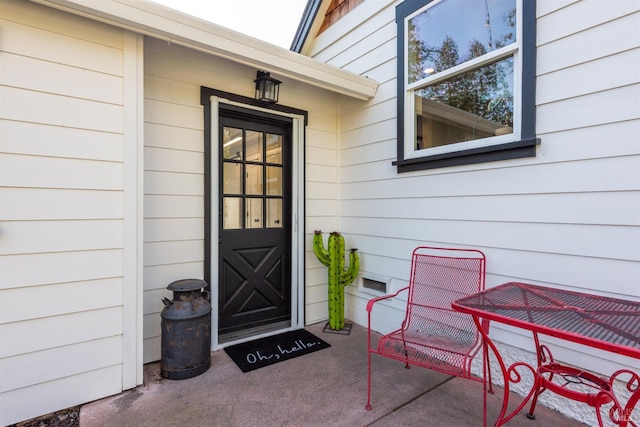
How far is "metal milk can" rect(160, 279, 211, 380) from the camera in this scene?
2.26 meters

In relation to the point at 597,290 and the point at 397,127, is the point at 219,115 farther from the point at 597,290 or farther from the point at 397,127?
the point at 597,290

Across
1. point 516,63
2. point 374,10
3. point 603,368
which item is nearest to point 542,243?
point 603,368

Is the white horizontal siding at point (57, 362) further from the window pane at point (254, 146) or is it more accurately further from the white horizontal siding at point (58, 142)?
the window pane at point (254, 146)

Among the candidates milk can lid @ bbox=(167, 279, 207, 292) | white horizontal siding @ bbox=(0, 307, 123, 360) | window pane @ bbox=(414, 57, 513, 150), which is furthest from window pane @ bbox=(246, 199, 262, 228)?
window pane @ bbox=(414, 57, 513, 150)

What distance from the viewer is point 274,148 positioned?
3232 millimetres

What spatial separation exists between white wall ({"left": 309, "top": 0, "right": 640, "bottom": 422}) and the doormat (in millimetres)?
1300

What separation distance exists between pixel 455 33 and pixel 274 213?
2.20 m

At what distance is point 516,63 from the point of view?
6.97 feet

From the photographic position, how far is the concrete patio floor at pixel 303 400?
72.5 inches

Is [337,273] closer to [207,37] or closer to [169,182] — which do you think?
[169,182]

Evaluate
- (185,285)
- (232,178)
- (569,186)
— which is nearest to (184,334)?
(185,285)

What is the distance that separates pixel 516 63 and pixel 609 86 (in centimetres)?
56

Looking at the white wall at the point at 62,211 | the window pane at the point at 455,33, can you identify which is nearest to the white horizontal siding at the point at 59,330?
the white wall at the point at 62,211

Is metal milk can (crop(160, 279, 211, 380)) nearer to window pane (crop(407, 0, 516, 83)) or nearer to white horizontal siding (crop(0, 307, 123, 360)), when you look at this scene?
white horizontal siding (crop(0, 307, 123, 360))
